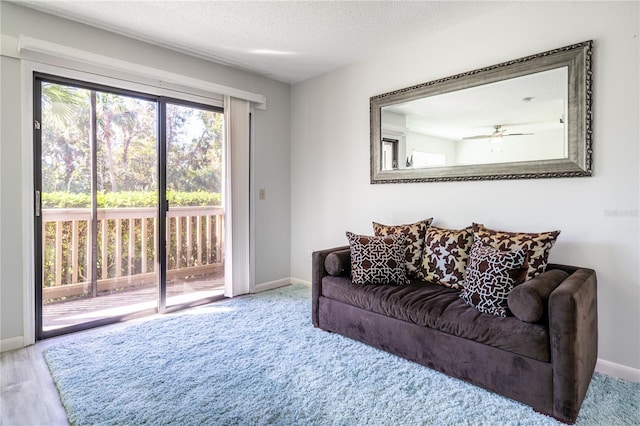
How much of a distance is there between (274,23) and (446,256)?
2285 millimetres

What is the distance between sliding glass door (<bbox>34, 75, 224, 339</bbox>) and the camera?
2703 mm

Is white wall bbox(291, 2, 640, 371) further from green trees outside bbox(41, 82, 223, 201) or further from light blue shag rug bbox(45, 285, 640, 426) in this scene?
green trees outside bbox(41, 82, 223, 201)

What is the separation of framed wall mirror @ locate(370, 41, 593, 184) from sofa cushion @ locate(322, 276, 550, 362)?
104cm

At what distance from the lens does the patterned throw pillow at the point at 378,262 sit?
8.52 feet

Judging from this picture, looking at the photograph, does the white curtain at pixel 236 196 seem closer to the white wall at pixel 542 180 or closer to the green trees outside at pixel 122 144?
the green trees outside at pixel 122 144

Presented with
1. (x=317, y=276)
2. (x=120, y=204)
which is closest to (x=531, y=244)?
(x=317, y=276)

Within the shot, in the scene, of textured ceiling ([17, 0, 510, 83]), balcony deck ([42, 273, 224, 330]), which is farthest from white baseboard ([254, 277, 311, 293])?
textured ceiling ([17, 0, 510, 83])

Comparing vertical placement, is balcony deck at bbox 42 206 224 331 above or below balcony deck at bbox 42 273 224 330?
above

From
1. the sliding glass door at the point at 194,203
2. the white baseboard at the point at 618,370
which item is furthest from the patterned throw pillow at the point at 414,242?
the sliding glass door at the point at 194,203

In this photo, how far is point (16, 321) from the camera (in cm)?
248

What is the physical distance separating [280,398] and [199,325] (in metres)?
1.35

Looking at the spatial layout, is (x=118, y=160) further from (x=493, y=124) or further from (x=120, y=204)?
(x=493, y=124)

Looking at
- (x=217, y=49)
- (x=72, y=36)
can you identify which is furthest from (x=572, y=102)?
(x=72, y=36)

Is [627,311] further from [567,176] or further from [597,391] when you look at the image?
[567,176]
